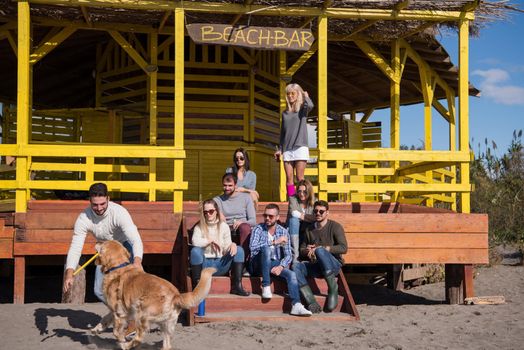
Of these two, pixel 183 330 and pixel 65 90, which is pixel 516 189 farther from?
pixel 183 330

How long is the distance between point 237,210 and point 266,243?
76 cm

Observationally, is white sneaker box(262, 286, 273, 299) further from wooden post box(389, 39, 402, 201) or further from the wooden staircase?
wooden post box(389, 39, 402, 201)

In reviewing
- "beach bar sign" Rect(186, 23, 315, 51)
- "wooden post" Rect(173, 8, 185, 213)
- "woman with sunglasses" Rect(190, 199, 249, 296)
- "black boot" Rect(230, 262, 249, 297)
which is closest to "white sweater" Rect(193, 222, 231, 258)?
"woman with sunglasses" Rect(190, 199, 249, 296)

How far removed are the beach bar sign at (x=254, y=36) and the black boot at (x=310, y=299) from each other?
3537mm

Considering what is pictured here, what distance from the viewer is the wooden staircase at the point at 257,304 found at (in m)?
7.85

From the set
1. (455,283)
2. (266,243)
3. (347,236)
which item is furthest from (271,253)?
(455,283)

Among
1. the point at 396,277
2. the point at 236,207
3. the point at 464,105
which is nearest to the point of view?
the point at 236,207

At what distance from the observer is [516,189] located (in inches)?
825

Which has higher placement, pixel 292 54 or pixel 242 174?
pixel 292 54

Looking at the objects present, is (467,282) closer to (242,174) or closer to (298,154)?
(298,154)

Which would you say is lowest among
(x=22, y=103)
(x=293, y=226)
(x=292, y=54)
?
(x=293, y=226)

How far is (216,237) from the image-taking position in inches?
318

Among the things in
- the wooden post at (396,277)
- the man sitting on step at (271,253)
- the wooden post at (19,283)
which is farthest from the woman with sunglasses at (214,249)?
the wooden post at (396,277)

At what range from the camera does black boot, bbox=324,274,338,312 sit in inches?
323
